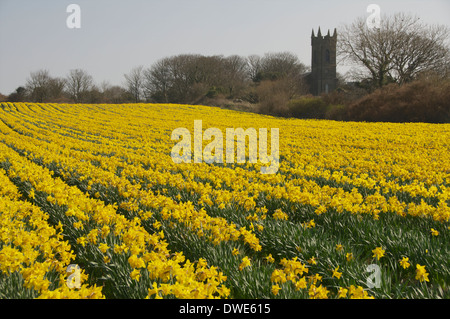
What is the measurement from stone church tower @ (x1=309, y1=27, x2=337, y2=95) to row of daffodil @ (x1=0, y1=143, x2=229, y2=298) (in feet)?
226

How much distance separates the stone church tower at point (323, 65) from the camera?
2741 inches

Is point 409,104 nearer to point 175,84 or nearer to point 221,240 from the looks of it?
point 221,240

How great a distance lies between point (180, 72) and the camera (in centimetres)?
6334

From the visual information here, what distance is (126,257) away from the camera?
352 centimetres

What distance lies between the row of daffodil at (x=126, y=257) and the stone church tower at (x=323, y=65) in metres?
69.0

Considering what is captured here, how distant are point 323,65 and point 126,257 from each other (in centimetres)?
7318

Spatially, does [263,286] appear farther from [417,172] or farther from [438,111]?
[438,111]

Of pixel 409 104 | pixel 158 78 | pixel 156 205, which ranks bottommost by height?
pixel 156 205

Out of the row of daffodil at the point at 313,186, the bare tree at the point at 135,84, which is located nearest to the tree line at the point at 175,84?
the bare tree at the point at 135,84

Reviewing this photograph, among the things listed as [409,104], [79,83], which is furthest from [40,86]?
[409,104]

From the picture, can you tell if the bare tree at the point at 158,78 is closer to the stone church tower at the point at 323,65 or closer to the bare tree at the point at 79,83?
the bare tree at the point at 79,83

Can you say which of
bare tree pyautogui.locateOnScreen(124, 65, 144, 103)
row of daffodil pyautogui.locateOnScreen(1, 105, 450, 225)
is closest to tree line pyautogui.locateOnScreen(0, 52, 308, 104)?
bare tree pyautogui.locateOnScreen(124, 65, 144, 103)

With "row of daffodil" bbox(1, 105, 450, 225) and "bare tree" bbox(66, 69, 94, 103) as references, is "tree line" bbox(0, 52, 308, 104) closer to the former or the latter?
"bare tree" bbox(66, 69, 94, 103)
